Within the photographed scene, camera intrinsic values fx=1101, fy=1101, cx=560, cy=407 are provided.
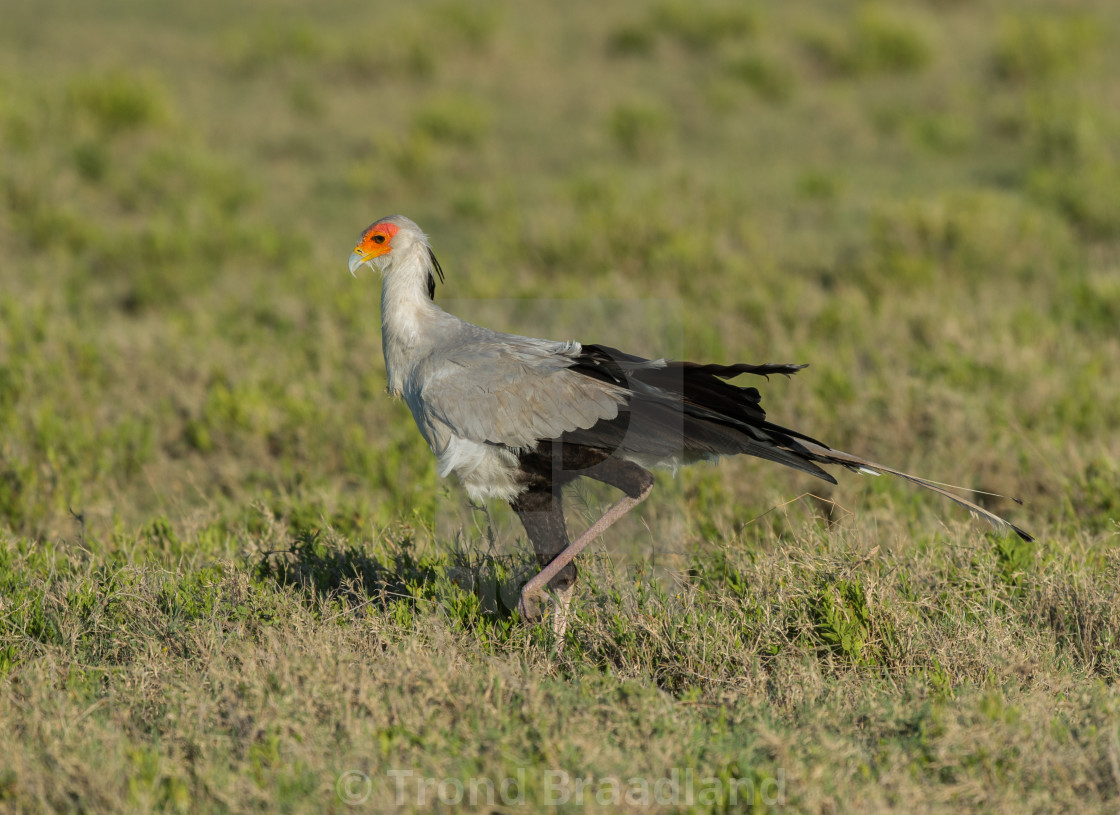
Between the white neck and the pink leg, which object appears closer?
the pink leg

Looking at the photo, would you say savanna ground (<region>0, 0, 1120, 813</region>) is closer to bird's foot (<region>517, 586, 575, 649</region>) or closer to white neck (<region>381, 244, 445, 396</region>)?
bird's foot (<region>517, 586, 575, 649</region>)

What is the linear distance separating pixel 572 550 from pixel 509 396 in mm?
546

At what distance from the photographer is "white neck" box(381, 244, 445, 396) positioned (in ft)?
12.4

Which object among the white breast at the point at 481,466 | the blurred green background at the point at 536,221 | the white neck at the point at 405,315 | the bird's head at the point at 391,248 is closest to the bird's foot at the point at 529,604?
the white breast at the point at 481,466

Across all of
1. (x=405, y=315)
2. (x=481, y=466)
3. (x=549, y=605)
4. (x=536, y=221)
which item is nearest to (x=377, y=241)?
(x=405, y=315)

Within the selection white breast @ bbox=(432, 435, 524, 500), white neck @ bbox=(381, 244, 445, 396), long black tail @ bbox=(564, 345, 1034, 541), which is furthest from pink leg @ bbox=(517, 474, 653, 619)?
white neck @ bbox=(381, 244, 445, 396)

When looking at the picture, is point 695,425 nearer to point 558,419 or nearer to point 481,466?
point 558,419

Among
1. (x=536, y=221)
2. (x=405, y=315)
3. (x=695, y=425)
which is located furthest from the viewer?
(x=536, y=221)

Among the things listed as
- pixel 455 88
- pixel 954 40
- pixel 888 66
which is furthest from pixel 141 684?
pixel 954 40

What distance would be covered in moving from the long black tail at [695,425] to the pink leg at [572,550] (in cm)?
16

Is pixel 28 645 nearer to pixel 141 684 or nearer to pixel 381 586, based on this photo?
pixel 141 684

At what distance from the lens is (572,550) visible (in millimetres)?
3615

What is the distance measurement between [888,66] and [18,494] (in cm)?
1428

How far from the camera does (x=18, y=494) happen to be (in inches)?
220
